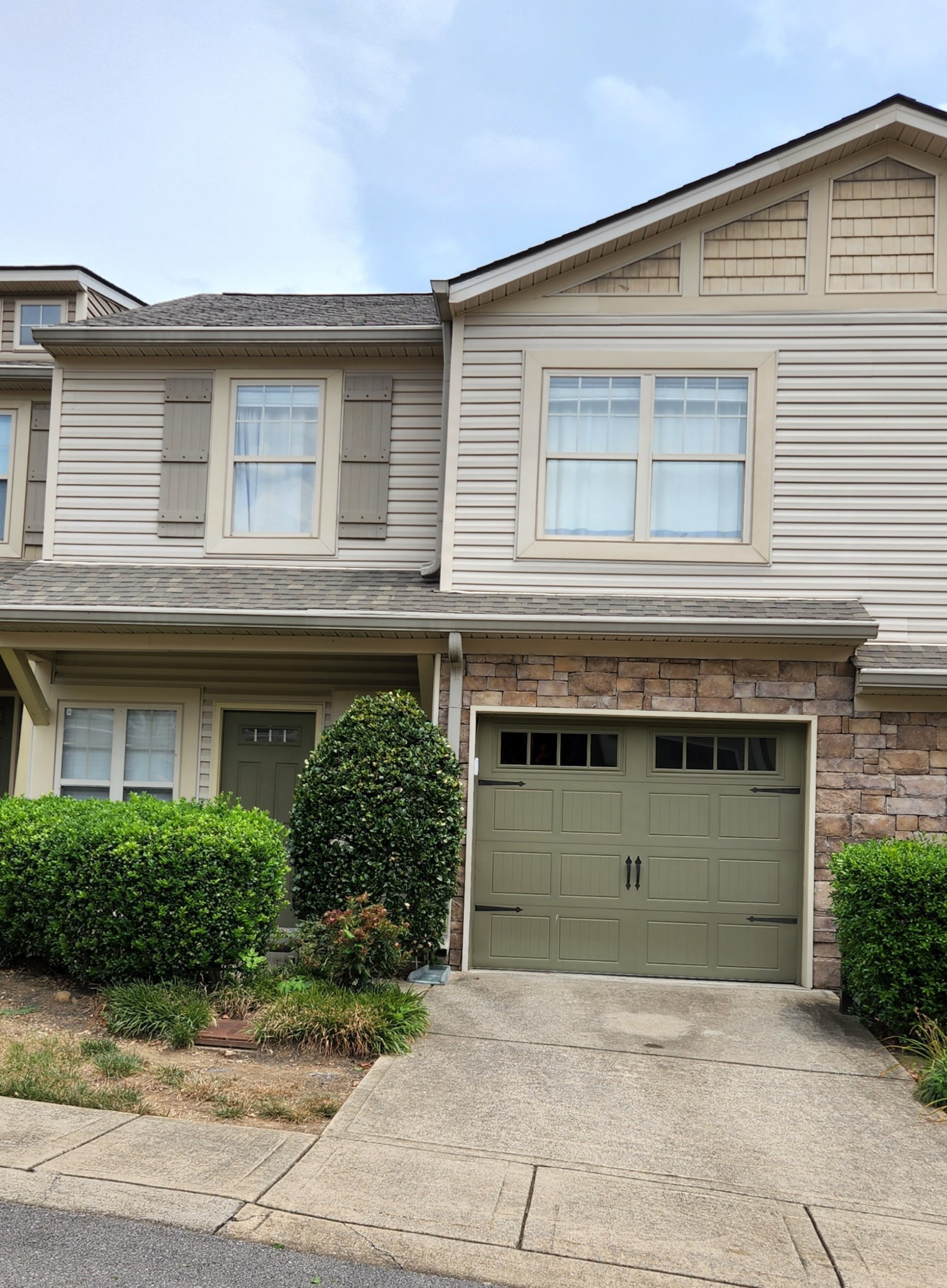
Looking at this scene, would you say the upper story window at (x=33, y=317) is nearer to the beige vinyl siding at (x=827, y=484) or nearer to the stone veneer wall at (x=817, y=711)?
the beige vinyl siding at (x=827, y=484)

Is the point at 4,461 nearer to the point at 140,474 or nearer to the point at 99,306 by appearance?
the point at 140,474

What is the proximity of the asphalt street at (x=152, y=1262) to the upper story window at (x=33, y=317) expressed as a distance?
417 inches

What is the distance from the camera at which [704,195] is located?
8734 millimetres

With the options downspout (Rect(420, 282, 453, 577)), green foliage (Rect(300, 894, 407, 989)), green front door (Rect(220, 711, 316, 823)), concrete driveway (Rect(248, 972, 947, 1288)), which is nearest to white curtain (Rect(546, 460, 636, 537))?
downspout (Rect(420, 282, 453, 577))

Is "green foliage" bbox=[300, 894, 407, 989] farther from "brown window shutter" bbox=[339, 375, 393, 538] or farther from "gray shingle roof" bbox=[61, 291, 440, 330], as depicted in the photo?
"gray shingle roof" bbox=[61, 291, 440, 330]

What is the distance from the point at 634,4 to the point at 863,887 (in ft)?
61.9

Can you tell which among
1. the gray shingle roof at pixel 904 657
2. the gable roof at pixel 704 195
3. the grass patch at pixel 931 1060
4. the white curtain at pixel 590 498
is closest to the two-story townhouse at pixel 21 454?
the gable roof at pixel 704 195

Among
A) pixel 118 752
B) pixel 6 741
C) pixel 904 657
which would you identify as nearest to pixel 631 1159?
pixel 904 657

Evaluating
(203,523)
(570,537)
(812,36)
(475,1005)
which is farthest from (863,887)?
(812,36)

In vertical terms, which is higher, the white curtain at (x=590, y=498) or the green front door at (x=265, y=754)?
the white curtain at (x=590, y=498)

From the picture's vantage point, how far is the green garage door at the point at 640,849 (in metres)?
8.31

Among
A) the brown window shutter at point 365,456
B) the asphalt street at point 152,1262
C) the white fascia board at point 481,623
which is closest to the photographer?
the asphalt street at point 152,1262

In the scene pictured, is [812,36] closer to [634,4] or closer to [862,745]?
[634,4]

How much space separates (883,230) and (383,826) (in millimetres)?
6636
